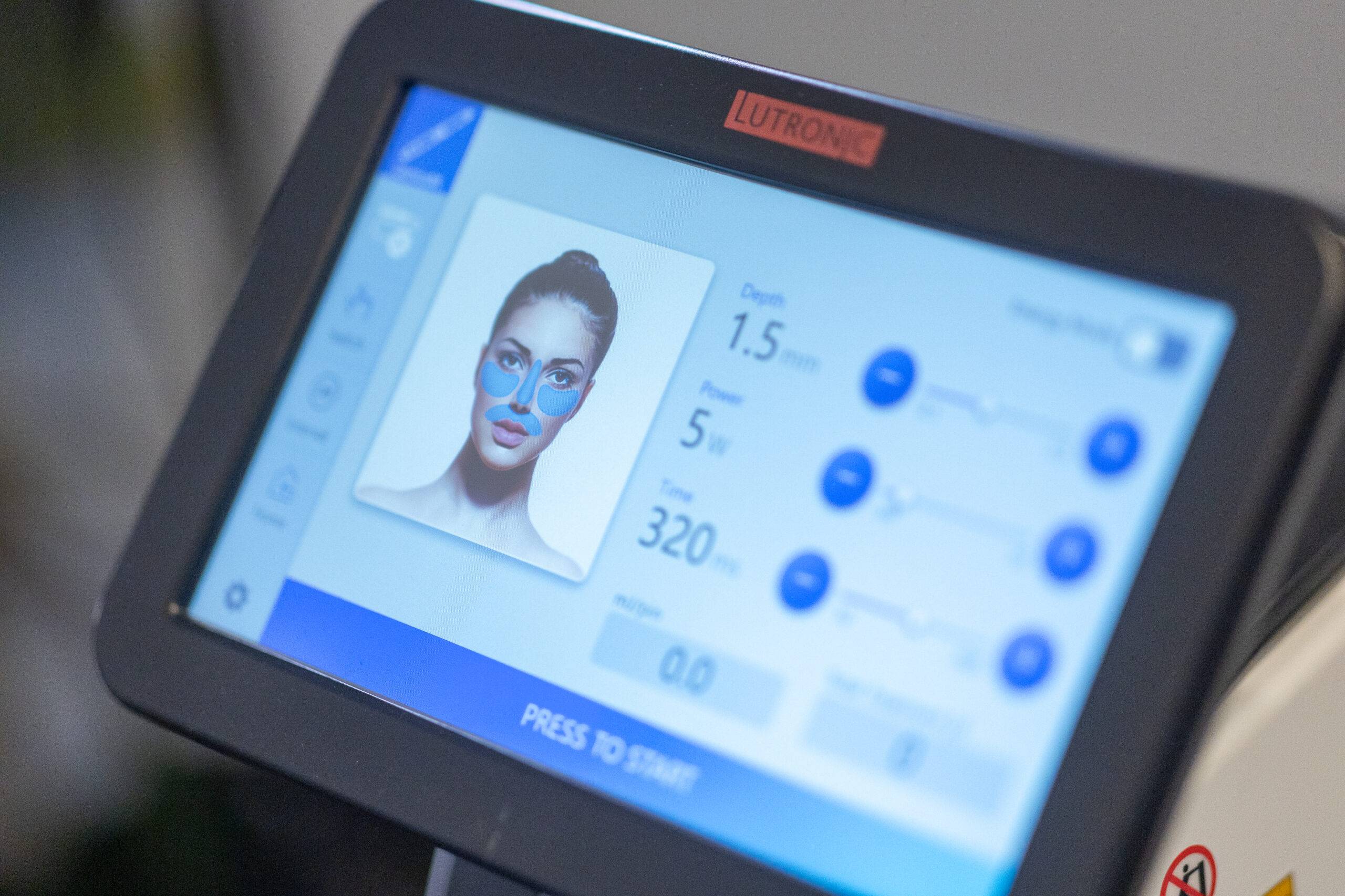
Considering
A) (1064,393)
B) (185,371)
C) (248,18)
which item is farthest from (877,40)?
(185,371)

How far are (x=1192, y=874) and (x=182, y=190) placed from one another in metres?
1.03

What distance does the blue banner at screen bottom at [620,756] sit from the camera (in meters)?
0.35

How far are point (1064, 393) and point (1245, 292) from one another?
58 mm

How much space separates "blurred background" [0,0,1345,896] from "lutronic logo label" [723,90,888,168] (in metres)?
0.25

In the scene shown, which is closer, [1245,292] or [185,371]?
[1245,292]

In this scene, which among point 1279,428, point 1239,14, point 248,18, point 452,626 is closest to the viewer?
point 1279,428

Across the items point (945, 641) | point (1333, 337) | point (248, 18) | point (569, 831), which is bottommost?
point (569, 831)

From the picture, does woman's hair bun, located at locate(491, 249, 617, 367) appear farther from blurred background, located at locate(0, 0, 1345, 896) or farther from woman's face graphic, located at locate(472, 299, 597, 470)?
blurred background, located at locate(0, 0, 1345, 896)

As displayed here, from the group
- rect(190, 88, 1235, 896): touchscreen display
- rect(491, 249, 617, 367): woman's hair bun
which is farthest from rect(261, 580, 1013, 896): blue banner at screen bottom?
rect(491, 249, 617, 367): woman's hair bun

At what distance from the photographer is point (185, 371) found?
1.13 m

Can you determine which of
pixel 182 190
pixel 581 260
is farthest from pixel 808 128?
pixel 182 190

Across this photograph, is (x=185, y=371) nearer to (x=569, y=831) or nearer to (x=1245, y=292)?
(x=569, y=831)

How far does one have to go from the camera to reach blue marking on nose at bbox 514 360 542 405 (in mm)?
431

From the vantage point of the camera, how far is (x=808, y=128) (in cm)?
41
